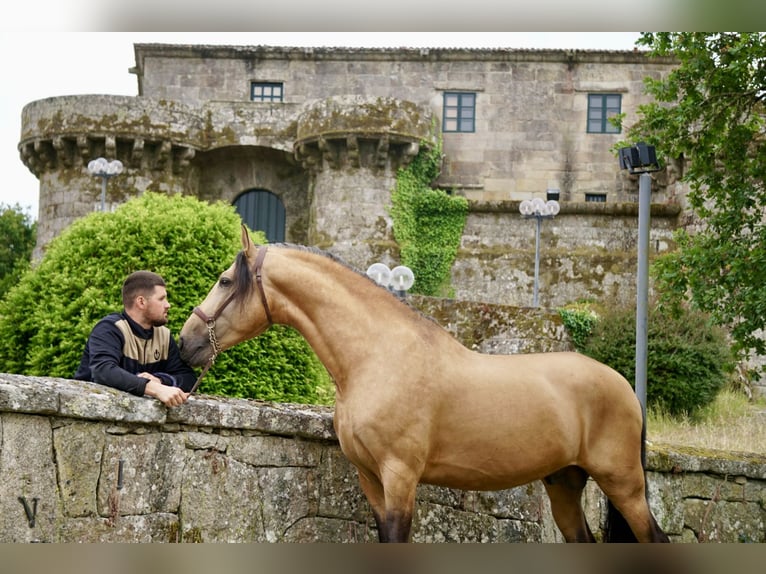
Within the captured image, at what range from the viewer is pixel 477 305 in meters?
14.2

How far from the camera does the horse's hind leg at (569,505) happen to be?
5145 millimetres

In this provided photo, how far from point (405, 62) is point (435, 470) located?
25.2 metres

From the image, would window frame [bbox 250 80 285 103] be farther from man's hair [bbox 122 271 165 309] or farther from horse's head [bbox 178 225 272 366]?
horse's head [bbox 178 225 272 366]

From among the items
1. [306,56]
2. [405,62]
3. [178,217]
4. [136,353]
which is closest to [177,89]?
[306,56]

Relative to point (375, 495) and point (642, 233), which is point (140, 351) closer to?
point (375, 495)

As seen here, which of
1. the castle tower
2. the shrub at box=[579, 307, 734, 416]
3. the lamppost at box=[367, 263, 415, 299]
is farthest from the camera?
the castle tower

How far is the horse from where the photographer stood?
4.43 metres

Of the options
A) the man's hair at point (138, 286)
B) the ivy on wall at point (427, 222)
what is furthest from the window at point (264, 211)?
the man's hair at point (138, 286)

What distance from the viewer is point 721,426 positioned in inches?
518

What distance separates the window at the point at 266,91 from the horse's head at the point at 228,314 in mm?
24577

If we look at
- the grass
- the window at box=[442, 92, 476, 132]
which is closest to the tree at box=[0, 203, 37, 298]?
the window at box=[442, 92, 476, 132]

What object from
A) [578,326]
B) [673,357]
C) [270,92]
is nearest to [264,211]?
[270,92]

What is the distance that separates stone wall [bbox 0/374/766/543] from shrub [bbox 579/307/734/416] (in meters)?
7.85

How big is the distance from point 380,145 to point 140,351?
19.4 metres
